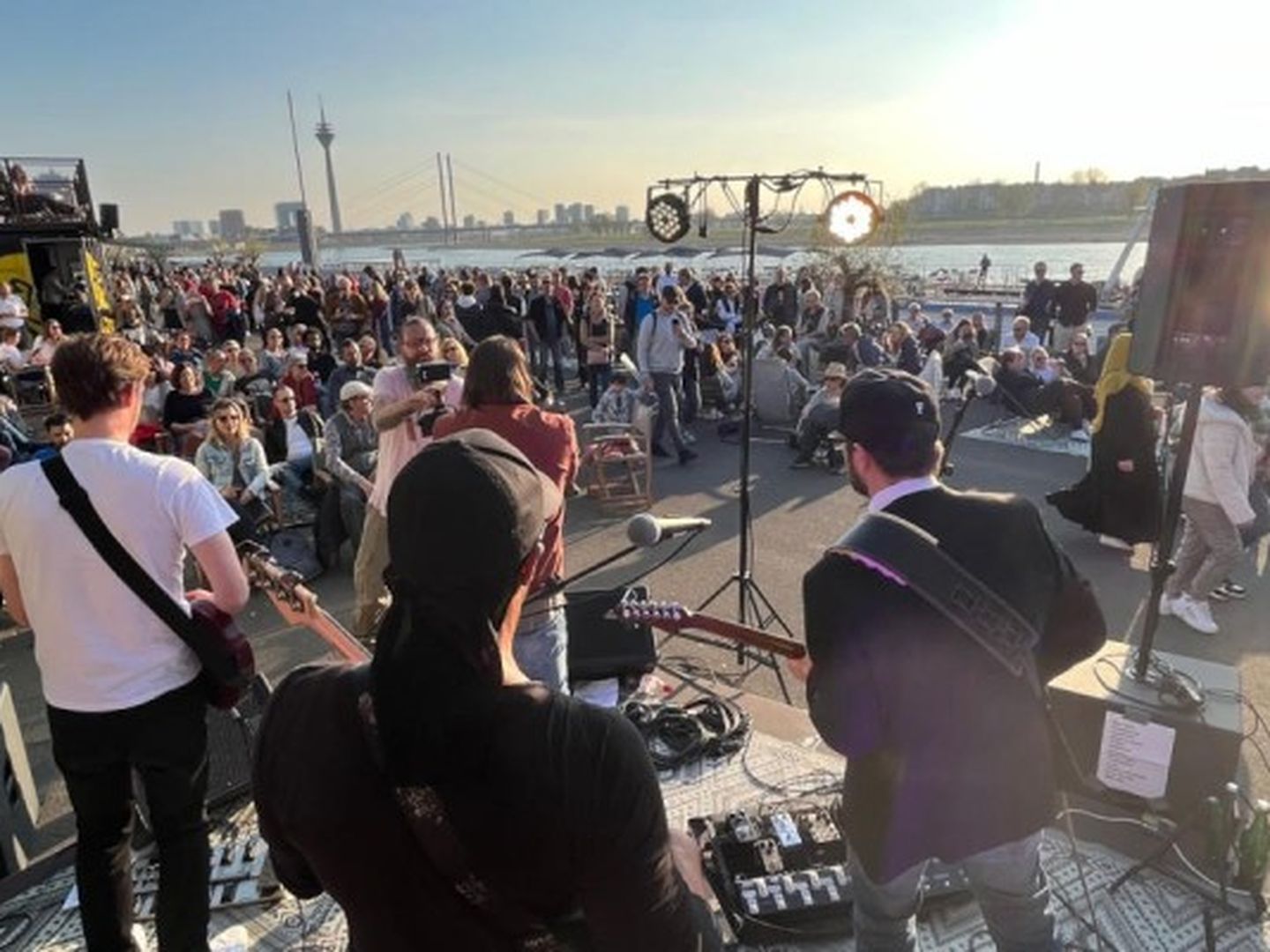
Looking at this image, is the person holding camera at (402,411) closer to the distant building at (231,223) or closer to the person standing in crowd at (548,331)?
the person standing in crowd at (548,331)

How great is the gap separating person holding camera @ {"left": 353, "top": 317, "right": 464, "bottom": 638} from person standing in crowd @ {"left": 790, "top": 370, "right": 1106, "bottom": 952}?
2.49 m

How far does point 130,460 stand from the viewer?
2266 millimetres

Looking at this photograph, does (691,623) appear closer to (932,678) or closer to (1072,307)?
(932,678)

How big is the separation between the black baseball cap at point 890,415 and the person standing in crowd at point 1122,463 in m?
4.59

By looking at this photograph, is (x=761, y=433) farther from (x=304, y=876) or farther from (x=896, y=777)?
(x=304, y=876)

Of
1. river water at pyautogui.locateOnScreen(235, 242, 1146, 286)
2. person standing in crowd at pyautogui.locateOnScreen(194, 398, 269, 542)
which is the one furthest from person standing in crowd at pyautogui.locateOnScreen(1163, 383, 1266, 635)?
river water at pyautogui.locateOnScreen(235, 242, 1146, 286)

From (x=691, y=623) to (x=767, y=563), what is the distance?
438 cm

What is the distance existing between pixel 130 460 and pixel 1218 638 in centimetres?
599

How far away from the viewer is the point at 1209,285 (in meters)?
3.64

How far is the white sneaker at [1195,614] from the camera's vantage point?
17.4ft

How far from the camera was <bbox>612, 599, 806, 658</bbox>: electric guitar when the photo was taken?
234cm

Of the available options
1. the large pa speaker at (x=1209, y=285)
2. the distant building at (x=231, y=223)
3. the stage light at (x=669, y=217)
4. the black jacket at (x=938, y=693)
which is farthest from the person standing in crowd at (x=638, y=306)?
the distant building at (x=231, y=223)

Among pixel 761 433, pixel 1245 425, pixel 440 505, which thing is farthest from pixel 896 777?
pixel 761 433

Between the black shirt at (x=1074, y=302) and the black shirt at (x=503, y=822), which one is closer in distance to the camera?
the black shirt at (x=503, y=822)
